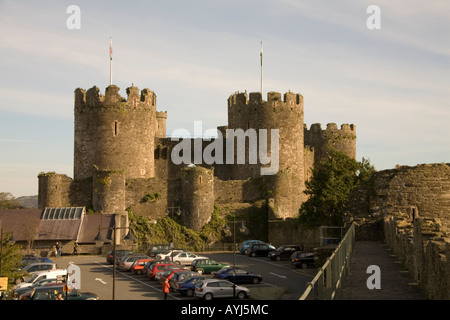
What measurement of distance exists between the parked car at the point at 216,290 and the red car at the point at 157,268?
654 centimetres

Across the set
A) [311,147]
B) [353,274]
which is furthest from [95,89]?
[353,274]

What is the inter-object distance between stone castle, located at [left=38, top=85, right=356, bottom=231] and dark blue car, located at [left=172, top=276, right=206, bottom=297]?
23.4 metres

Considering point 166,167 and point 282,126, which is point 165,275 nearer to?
point 166,167

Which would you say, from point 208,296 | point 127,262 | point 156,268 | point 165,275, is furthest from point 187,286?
point 127,262

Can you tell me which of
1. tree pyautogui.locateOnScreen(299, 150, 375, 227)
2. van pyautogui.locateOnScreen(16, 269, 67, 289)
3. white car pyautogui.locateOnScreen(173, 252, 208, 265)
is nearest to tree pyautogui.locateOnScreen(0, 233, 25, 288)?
van pyautogui.locateOnScreen(16, 269, 67, 289)

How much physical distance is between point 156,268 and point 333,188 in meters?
14.7

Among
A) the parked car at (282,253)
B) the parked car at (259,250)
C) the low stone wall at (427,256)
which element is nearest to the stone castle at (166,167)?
the parked car at (259,250)

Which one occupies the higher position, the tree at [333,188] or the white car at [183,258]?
the tree at [333,188]

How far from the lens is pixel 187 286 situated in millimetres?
32125

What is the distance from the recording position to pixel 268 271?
40.7m

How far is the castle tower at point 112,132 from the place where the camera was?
199 feet

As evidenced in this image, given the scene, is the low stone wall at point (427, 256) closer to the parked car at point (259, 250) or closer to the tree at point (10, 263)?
the tree at point (10, 263)

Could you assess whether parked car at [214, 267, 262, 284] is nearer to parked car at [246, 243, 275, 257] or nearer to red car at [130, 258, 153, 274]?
red car at [130, 258, 153, 274]
